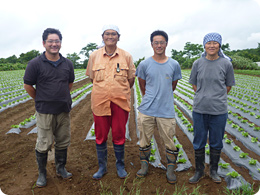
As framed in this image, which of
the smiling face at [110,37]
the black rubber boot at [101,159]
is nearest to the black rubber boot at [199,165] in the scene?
the black rubber boot at [101,159]

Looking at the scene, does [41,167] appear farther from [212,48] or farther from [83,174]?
[212,48]

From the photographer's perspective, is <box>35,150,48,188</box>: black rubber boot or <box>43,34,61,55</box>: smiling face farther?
<box>35,150,48,188</box>: black rubber boot

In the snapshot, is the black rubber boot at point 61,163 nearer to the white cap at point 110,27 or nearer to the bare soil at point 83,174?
the bare soil at point 83,174

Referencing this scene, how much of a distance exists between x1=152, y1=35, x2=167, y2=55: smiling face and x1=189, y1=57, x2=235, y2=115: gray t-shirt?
0.54 meters

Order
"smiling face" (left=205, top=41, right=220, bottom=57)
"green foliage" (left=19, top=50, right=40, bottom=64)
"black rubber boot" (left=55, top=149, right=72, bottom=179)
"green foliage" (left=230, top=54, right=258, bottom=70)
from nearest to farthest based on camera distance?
"smiling face" (left=205, top=41, right=220, bottom=57)
"black rubber boot" (left=55, top=149, right=72, bottom=179)
"green foliage" (left=230, top=54, right=258, bottom=70)
"green foliage" (left=19, top=50, right=40, bottom=64)

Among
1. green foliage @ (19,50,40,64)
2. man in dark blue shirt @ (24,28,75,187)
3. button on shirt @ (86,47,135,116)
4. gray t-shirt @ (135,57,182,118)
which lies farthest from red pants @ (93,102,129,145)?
green foliage @ (19,50,40,64)

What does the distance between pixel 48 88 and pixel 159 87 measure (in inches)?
55.8

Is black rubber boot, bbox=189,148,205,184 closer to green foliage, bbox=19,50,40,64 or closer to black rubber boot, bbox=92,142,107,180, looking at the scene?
black rubber boot, bbox=92,142,107,180

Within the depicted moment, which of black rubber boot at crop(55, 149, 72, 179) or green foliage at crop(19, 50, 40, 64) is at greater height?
green foliage at crop(19, 50, 40, 64)

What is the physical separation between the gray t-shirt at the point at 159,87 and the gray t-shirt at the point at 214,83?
368 millimetres

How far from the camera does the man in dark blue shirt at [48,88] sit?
2.53 meters

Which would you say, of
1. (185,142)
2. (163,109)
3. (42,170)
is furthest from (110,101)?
(185,142)

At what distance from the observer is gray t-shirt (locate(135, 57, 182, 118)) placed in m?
2.63

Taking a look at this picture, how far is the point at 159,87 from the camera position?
2.64m
